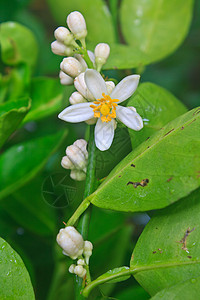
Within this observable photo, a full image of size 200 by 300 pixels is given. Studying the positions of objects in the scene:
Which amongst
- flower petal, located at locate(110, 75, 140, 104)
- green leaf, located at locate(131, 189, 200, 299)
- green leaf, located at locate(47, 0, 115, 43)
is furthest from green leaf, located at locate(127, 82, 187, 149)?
green leaf, located at locate(47, 0, 115, 43)

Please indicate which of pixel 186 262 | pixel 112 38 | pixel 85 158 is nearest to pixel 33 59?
pixel 112 38

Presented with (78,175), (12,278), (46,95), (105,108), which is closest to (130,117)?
(105,108)

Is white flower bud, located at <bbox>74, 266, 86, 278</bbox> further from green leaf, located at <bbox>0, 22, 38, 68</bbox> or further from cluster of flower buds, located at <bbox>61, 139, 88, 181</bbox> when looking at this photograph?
green leaf, located at <bbox>0, 22, 38, 68</bbox>

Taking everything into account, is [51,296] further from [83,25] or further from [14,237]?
[83,25]

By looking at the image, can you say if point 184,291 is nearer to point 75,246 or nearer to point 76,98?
point 75,246

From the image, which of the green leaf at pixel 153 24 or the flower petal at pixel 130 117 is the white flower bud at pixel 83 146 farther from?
the green leaf at pixel 153 24

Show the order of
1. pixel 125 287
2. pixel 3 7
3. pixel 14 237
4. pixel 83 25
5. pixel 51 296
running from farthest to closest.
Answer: pixel 3 7, pixel 14 237, pixel 125 287, pixel 51 296, pixel 83 25

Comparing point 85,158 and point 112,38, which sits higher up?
point 112,38

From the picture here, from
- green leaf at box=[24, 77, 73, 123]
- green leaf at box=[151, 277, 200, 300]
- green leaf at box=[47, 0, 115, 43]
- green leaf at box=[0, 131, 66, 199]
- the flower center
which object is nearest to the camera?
green leaf at box=[151, 277, 200, 300]
